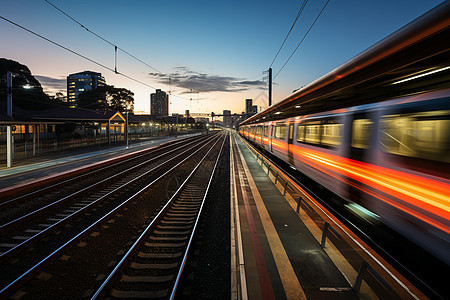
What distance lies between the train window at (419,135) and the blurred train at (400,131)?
0.05 feet

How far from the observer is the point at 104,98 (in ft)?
186

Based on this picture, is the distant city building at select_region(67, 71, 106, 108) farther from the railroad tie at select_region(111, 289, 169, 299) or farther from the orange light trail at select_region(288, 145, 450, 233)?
the orange light trail at select_region(288, 145, 450, 233)

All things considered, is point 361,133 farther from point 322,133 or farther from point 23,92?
point 23,92

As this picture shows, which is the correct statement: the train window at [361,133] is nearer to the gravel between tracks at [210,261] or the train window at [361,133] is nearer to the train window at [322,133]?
the train window at [322,133]

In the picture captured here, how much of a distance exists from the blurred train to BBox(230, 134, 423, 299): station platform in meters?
1.11

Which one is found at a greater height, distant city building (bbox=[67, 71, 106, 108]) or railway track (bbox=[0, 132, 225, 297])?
distant city building (bbox=[67, 71, 106, 108])

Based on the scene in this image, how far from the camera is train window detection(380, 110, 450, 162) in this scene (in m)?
3.17

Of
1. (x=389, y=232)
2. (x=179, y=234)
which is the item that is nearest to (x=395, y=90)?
(x=389, y=232)

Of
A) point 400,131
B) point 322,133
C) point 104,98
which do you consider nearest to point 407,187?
point 400,131

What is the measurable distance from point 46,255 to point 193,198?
4.43m

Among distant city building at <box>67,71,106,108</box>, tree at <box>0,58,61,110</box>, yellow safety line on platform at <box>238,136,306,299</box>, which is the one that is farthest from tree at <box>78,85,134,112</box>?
distant city building at <box>67,71,106,108</box>

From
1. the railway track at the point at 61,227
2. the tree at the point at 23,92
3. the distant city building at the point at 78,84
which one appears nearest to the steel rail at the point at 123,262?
the railway track at the point at 61,227

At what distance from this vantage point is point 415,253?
13.7ft

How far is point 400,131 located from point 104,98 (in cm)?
6483
